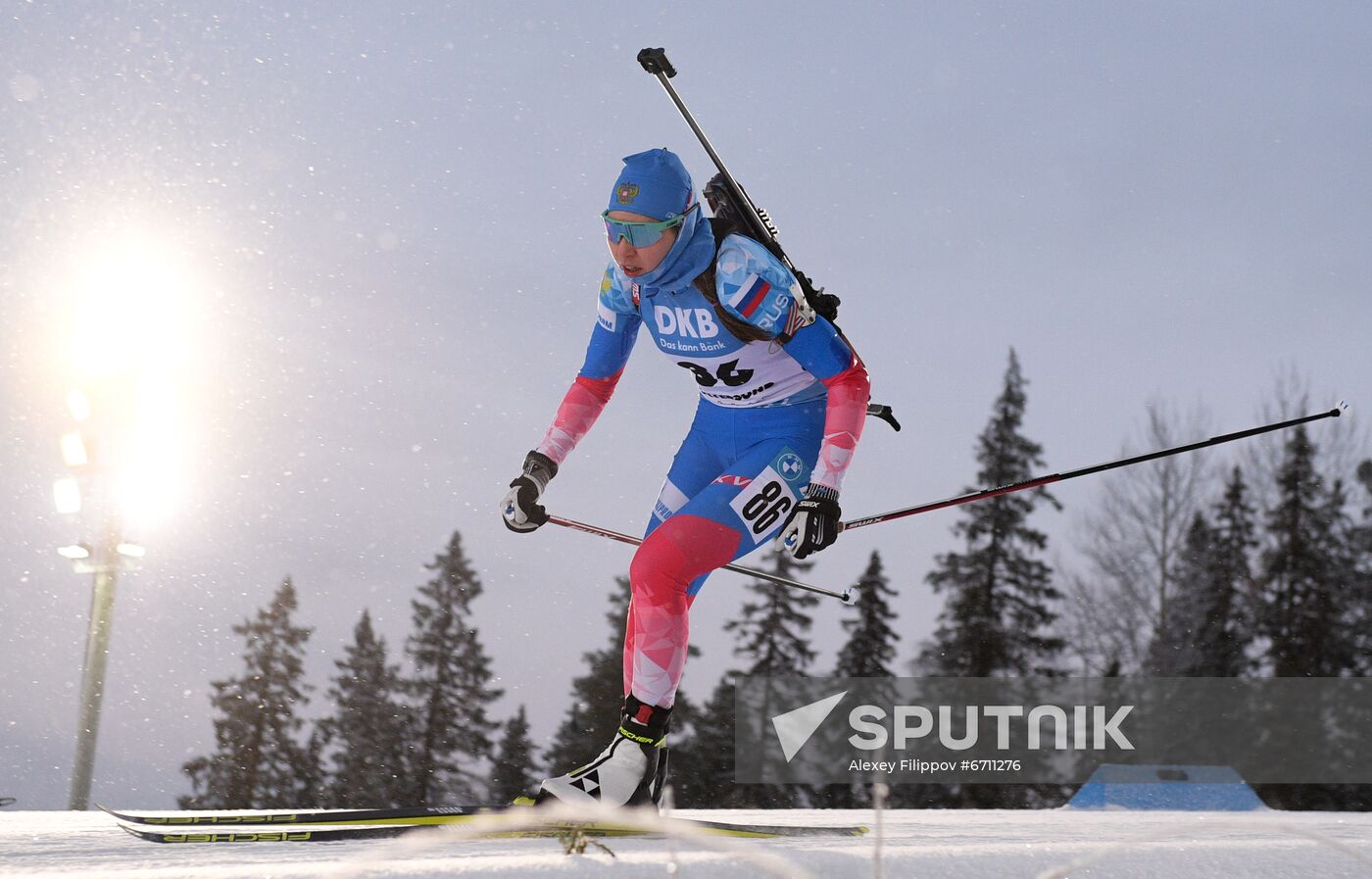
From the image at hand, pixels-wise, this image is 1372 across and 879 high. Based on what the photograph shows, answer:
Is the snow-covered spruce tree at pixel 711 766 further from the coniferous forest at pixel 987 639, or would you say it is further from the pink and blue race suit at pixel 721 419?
the pink and blue race suit at pixel 721 419

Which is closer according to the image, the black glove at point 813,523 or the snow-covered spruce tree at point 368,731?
the black glove at point 813,523

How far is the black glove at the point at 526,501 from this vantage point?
14.6 feet

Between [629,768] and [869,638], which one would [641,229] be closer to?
[629,768]

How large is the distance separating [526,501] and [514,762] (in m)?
28.2

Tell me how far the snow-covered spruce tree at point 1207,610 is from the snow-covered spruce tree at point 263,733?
2372 centimetres

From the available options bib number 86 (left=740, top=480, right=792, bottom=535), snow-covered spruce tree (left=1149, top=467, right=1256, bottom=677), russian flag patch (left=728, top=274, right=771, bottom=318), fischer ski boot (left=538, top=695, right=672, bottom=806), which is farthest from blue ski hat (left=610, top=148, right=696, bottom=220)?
snow-covered spruce tree (left=1149, top=467, right=1256, bottom=677)

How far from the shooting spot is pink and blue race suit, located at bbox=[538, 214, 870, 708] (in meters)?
3.77

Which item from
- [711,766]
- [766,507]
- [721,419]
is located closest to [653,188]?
[721,419]

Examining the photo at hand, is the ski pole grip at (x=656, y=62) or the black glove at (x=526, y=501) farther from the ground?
the ski pole grip at (x=656, y=62)

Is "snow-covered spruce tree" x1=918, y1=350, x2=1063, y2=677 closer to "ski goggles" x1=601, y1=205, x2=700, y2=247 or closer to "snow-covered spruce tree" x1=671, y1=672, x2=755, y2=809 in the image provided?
"snow-covered spruce tree" x1=671, y1=672, x2=755, y2=809

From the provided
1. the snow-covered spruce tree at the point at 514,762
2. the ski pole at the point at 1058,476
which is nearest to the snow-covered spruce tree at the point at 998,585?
the snow-covered spruce tree at the point at 514,762

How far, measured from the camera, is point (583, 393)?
469 cm

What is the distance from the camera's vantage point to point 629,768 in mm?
3662

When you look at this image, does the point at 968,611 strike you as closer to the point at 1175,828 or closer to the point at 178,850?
the point at 178,850
